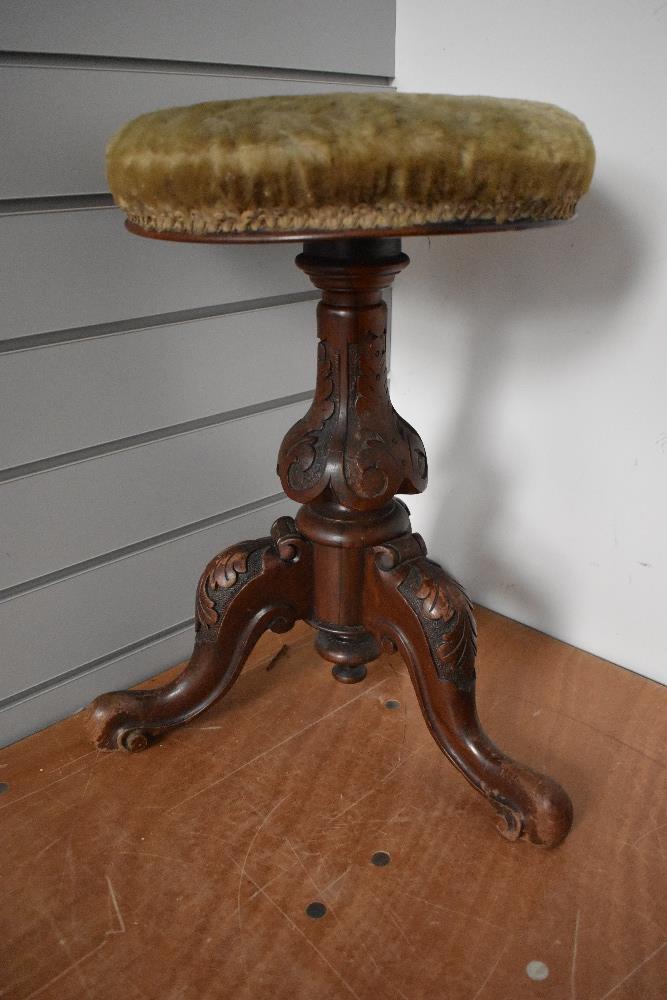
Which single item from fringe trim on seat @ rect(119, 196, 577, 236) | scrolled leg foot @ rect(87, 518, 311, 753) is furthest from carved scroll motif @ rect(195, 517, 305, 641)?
fringe trim on seat @ rect(119, 196, 577, 236)

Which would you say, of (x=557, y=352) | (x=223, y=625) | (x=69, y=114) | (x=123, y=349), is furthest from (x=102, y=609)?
(x=557, y=352)

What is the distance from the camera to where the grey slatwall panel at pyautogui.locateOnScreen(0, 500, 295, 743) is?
3.30ft

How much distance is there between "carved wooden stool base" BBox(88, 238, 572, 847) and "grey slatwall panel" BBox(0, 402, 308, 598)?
6.9 inches

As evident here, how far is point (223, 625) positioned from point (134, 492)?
23 centimetres

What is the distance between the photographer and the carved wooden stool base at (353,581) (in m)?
0.82

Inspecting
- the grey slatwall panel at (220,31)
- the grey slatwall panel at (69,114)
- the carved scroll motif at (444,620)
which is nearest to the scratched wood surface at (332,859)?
the carved scroll motif at (444,620)

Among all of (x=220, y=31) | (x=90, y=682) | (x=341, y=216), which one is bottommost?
(x=90, y=682)

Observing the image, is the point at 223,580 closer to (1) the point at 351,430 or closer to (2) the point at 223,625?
(2) the point at 223,625

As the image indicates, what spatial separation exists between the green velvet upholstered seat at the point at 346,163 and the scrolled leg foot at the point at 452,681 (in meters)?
0.39

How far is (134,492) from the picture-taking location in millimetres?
1060

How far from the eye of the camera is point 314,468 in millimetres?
853

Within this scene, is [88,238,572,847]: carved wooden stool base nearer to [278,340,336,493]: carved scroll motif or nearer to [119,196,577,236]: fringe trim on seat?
[278,340,336,493]: carved scroll motif

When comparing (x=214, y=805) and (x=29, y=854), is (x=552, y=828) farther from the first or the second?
(x=29, y=854)

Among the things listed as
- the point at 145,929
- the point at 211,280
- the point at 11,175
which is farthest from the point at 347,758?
the point at 11,175
